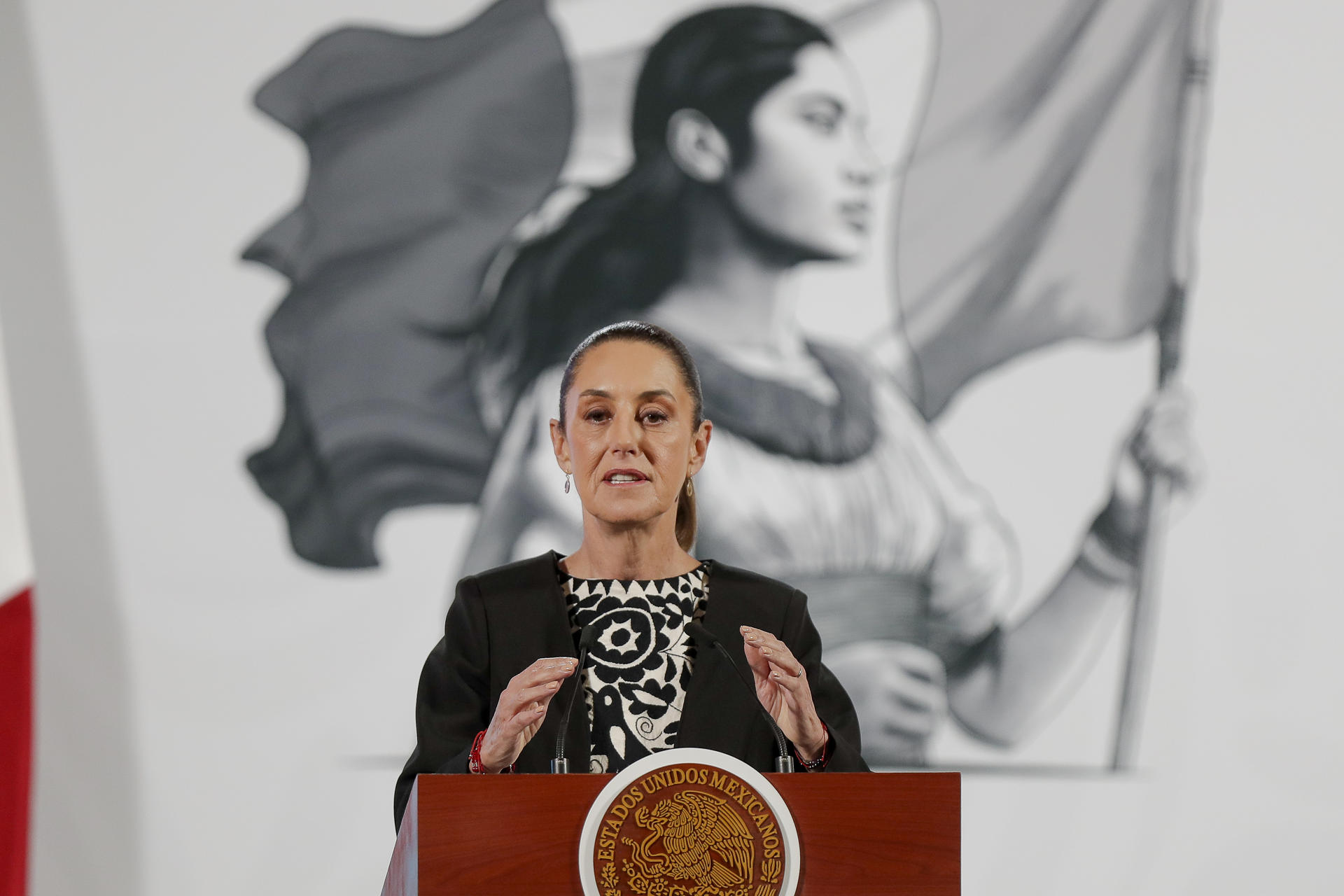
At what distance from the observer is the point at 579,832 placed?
57.9 inches

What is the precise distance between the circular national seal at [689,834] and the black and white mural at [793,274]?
2.24 metres

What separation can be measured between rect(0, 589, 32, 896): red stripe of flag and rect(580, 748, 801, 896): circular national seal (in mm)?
2561

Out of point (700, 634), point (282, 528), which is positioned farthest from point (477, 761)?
point (282, 528)

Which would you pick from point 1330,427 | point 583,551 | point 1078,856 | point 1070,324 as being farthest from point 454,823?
point 1330,427

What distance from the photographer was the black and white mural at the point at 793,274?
376cm

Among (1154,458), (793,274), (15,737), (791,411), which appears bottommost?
(15,737)

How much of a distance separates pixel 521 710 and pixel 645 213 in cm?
243

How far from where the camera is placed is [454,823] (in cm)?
146

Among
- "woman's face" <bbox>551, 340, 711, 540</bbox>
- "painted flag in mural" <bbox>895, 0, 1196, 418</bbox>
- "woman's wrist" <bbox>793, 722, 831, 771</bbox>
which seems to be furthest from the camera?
"painted flag in mural" <bbox>895, 0, 1196, 418</bbox>

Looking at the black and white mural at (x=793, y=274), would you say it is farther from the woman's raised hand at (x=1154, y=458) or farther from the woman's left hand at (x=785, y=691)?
the woman's left hand at (x=785, y=691)

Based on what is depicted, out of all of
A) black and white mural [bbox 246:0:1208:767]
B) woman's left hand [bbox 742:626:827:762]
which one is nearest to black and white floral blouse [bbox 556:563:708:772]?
woman's left hand [bbox 742:626:827:762]

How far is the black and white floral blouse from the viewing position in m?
1.97

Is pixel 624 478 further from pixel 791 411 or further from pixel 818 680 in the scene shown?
pixel 791 411

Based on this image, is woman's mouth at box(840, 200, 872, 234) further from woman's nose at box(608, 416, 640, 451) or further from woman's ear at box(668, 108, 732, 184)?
woman's nose at box(608, 416, 640, 451)
